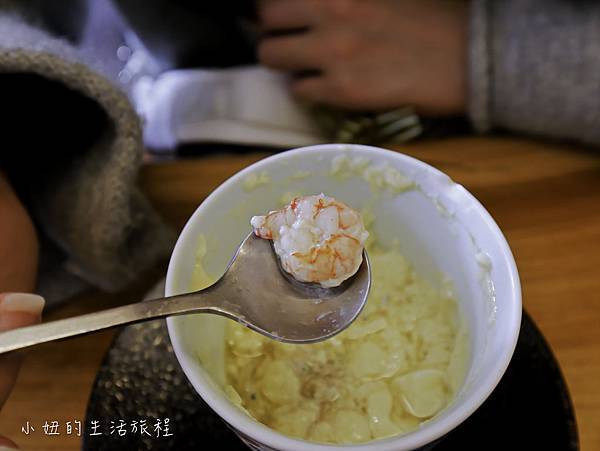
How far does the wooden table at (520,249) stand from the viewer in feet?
1.81

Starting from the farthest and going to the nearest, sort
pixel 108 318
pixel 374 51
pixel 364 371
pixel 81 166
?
pixel 374 51, pixel 81 166, pixel 364 371, pixel 108 318

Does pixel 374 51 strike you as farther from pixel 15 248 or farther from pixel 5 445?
pixel 5 445

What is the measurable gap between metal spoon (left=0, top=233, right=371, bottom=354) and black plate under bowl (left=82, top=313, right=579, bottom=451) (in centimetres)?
12

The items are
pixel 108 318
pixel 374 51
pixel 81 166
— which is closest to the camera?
pixel 108 318

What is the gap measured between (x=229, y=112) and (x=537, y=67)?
38 cm

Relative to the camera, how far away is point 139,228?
0.64 metres

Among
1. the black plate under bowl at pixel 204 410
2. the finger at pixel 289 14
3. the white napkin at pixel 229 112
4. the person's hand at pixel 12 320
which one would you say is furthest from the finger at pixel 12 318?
the finger at pixel 289 14

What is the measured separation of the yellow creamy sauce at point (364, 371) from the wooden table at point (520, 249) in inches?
4.8

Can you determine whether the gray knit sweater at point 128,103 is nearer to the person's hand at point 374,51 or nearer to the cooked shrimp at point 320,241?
the person's hand at point 374,51

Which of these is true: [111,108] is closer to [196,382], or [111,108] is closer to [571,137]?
[196,382]

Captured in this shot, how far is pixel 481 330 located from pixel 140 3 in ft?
2.02

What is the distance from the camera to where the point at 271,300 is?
0.46m

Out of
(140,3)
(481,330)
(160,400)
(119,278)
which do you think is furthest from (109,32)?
(481,330)

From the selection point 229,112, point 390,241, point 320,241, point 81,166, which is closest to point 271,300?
point 320,241
